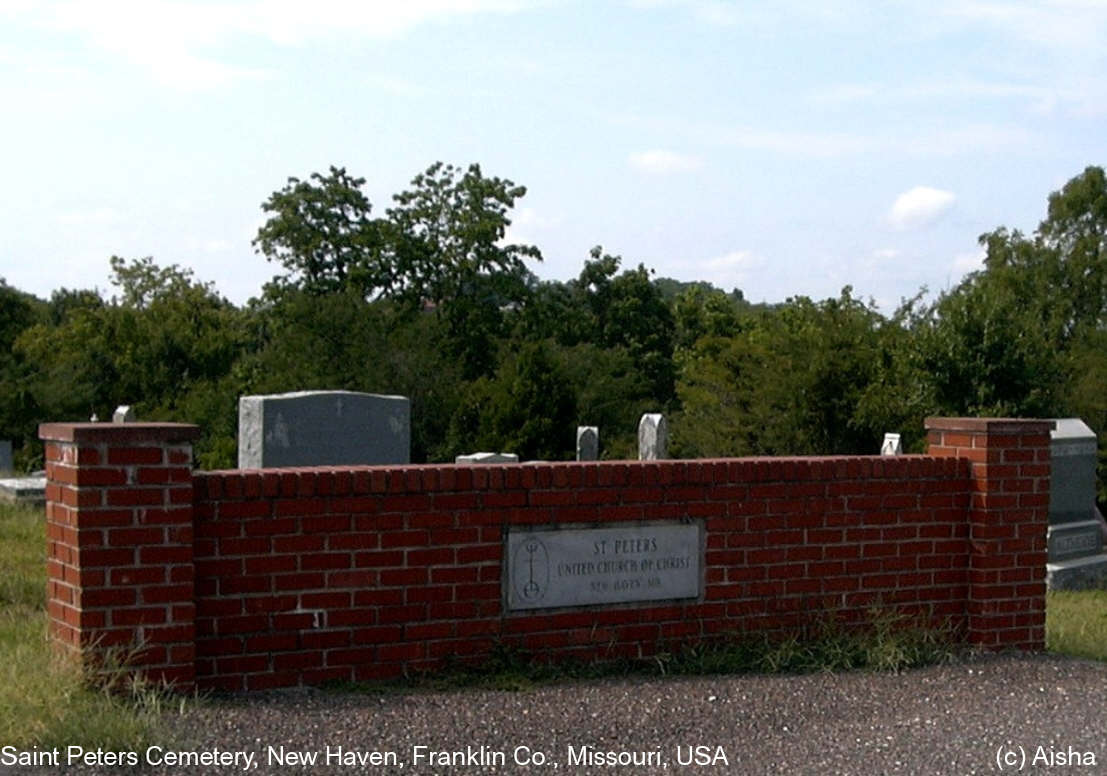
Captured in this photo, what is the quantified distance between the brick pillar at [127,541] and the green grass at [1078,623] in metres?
5.19

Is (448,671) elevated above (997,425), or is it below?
below

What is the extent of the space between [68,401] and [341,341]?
854 cm

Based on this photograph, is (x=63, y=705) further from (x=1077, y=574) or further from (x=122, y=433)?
(x=1077, y=574)

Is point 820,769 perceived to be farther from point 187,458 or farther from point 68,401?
point 68,401

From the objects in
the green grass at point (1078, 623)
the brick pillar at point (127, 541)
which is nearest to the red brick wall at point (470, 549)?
the brick pillar at point (127, 541)

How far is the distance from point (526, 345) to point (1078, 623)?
21394 millimetres

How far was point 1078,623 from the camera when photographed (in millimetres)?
10836

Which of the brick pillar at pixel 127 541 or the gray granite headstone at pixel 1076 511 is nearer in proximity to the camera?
the brick pillar at pixel 127 541

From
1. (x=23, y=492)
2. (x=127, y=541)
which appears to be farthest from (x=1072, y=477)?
(x=127, y=541)

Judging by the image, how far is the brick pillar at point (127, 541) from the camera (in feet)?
19.6

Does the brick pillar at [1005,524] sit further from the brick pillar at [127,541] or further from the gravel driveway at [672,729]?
the brick pillar at [127,541]

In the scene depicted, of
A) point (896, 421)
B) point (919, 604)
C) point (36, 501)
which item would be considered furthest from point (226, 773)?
point (896, 421)

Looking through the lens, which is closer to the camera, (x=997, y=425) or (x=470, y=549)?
(x=470, y=549)

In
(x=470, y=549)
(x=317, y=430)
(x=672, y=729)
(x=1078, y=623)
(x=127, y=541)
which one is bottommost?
(x=1078, y=623)
